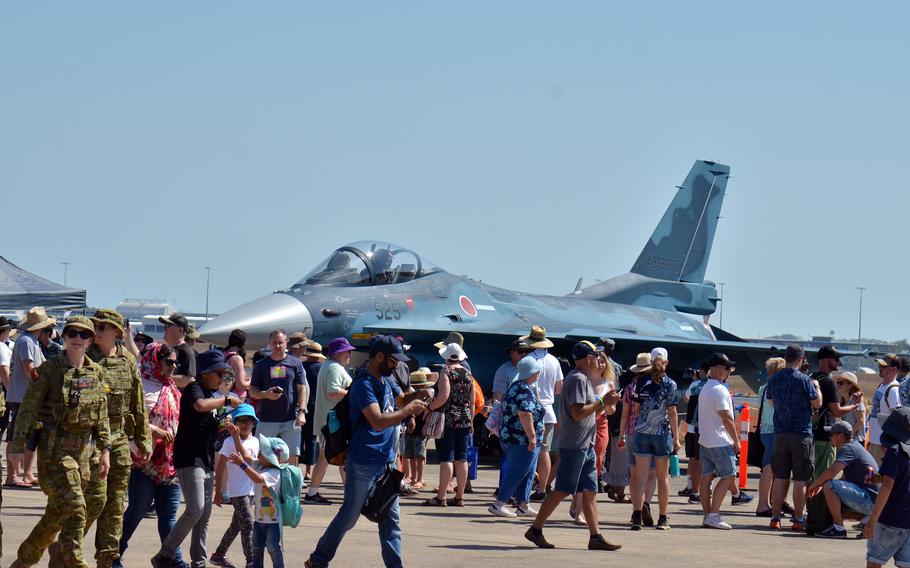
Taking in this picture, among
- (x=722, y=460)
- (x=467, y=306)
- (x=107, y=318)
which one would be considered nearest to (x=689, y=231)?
(x=467, y=306)

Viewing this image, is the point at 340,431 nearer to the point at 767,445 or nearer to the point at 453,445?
the point at 453,445

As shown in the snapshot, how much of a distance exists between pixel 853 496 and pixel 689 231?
19.0 meters

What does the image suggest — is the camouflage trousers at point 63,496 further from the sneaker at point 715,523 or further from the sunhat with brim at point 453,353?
the sneaker at point 715,523

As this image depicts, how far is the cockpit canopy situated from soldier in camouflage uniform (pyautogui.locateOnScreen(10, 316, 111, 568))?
39.4 feet

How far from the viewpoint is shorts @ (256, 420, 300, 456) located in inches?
476

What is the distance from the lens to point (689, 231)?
2956cm

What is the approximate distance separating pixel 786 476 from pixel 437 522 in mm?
3539

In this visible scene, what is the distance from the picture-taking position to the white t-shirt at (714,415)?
11.7 metres

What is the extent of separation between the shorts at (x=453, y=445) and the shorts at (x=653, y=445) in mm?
1908

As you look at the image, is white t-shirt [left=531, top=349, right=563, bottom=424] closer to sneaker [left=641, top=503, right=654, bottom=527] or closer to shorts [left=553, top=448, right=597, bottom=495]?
sneaker [left=641, top=503, right=654, bottom=527]

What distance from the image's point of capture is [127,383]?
762cm

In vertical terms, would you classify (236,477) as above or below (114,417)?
below

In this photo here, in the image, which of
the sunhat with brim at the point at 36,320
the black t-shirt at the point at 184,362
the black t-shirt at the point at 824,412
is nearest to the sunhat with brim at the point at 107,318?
the black t-shirt at the point at 184,362

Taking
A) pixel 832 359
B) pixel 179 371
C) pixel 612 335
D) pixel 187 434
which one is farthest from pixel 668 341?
pixel 187 434
